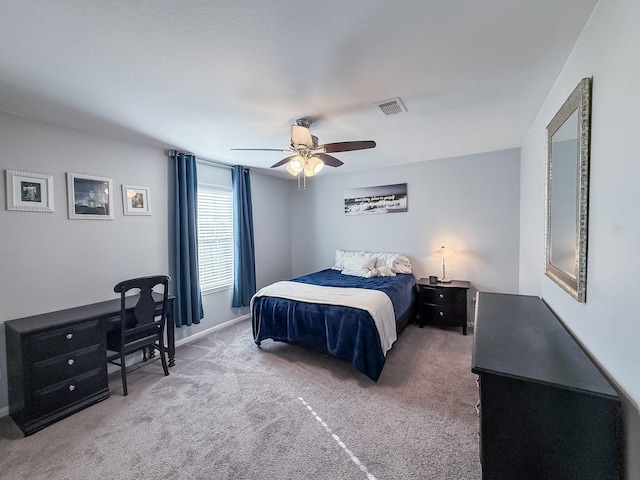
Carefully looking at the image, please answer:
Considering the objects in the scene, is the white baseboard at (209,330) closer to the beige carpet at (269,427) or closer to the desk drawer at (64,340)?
the beige carpet at (269,427)

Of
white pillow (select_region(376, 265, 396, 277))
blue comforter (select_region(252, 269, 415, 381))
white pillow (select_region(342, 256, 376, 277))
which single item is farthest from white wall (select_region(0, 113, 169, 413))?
white pillow (select_region(376, 265, 396, 277))

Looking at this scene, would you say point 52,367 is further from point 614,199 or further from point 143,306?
point 614,199

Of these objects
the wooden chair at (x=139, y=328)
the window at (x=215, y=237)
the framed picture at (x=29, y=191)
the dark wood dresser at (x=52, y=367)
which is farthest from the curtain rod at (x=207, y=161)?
the dark wood dresser at (x=52, y=367)

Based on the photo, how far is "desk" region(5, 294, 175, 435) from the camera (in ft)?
6.75

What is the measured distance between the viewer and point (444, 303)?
12.5 ft

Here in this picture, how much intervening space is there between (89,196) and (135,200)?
1.42 feet

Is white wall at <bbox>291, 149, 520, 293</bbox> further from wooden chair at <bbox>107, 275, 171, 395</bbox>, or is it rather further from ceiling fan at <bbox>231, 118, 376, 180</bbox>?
wooden chair at <bbox>107, 275, 171, 395</bbox>

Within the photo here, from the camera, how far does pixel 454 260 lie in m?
4.12

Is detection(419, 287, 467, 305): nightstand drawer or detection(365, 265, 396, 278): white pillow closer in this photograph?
detection(419, 287, 467, 305): nightstand drawer

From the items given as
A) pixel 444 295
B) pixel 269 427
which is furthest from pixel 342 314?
pixel 444 295

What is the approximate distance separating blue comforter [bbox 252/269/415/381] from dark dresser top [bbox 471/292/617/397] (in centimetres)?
106

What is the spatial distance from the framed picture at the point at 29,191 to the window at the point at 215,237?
1.62 m

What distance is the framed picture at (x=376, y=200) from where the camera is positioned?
14.8ft

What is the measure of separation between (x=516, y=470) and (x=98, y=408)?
2986 millimetres
